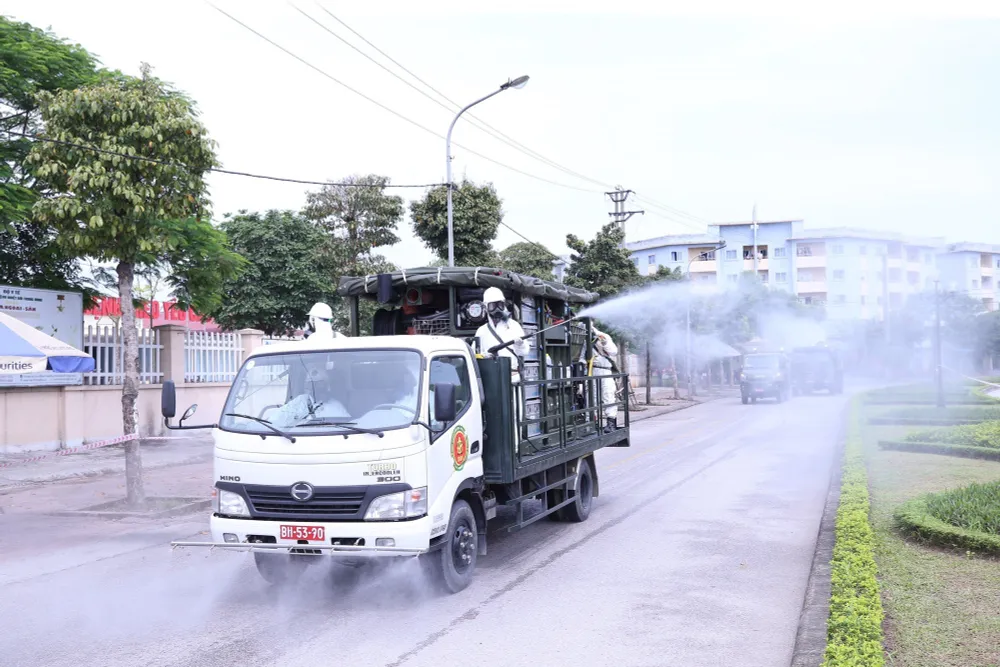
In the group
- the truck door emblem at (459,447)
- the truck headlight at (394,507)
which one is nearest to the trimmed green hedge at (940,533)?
the truck door emblem at (459,447)

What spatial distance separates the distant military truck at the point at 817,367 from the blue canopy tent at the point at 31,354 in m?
34.6

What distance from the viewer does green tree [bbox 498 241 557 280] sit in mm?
34219

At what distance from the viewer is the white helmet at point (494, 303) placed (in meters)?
7.79

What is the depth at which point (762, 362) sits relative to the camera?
34.5m

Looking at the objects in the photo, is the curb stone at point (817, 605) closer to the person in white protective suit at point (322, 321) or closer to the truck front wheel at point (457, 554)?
the truck front wheel at point (457, 554)

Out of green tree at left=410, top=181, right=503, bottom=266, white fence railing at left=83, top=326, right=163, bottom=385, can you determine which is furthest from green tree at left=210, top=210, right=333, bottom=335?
white fence railing at left=83, top=326, right=163, bottom=385

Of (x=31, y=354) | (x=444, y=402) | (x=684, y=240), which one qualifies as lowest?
(x=444, y=402)

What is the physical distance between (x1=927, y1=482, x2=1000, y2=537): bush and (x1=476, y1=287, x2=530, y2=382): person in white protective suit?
4.12m

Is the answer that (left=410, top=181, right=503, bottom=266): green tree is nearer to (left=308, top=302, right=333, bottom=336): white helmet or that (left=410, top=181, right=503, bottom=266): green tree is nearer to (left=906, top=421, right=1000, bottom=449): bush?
(left=906, top=421, right=1000, bottom=449): bush

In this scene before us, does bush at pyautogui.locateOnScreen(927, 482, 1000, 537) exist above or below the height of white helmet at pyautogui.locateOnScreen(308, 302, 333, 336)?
below

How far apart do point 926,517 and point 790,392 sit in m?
33.9

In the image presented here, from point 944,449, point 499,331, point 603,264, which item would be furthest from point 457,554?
point 603,264

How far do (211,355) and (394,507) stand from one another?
1662 centimetres

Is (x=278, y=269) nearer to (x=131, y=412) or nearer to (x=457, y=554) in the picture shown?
(x=131, y=412)
